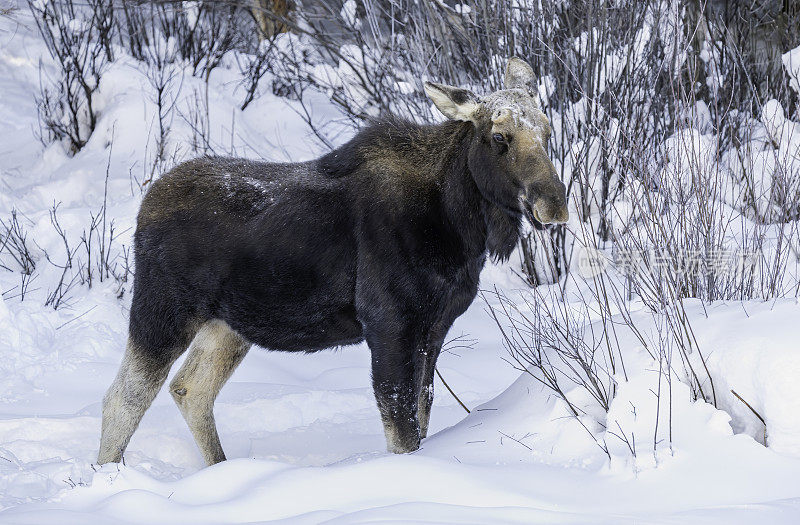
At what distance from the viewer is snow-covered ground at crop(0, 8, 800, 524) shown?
3.13m

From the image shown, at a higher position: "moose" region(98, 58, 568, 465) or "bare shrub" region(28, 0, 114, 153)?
"bare shrub" region(28, 0, 114, 153)

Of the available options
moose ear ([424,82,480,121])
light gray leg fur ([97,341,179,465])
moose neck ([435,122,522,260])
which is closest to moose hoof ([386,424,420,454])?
moose neck ([435,122,522,260])

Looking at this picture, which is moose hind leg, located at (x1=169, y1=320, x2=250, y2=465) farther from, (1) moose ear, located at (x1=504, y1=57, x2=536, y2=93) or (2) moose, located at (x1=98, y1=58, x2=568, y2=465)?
(1) moose ear, located at (x1=504, y1=57, x2=536, y2=93)

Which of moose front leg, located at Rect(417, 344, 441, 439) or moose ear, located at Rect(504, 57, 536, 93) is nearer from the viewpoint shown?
moose ear, located at Rect(504, 57, 536, 93)

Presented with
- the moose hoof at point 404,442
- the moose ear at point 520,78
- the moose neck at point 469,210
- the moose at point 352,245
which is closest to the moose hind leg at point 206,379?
the moose at point 352,245

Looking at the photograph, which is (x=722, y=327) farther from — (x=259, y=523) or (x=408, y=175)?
(x=259, y=523)

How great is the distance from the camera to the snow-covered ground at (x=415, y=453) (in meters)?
3.13

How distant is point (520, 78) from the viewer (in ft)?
15.0

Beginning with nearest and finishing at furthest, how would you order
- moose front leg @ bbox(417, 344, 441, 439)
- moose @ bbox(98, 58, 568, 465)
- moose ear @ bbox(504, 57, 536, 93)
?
moose @ bbox(98, 58, 568, 465), moose ear @ bbox(504, 57, 536, 93), moose front leg @ bbox(417, 344, 441, 439)

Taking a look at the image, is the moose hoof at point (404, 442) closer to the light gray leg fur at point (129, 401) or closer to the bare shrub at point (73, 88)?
the light gray leg fur at point (129, 401)

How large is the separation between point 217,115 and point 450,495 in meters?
8.86

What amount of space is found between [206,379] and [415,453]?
1.58 metres

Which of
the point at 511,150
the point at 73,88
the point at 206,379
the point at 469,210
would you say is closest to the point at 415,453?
the point at 469,210

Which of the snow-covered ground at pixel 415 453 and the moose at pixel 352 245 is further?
the moose at pixel 352 245
